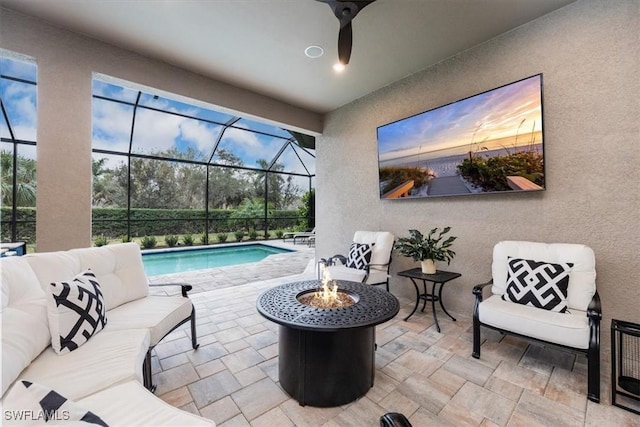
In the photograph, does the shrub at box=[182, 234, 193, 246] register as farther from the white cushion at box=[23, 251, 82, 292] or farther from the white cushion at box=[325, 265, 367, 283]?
the white cushion at box=[23, 251, 82, 292]

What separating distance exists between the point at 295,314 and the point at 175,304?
3.81 ft

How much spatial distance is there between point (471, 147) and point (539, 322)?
1.86 m

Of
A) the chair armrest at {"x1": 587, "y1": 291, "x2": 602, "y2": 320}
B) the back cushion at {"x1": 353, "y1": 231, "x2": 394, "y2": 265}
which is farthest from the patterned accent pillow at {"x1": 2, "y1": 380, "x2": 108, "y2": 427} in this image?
the back cushion at {"x1": 353, "y1": 231, "x2": 394, "y2": 265}

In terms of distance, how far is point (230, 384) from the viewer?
6.44 ft

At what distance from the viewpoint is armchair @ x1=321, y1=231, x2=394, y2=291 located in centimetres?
346

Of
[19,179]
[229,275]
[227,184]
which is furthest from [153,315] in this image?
[227,184]

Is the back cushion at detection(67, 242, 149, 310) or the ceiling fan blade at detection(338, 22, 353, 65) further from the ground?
the ceiling fan blade at detection(338, 22, 353, 65)

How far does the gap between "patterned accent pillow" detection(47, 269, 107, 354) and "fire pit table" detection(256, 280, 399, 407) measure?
3.42ft

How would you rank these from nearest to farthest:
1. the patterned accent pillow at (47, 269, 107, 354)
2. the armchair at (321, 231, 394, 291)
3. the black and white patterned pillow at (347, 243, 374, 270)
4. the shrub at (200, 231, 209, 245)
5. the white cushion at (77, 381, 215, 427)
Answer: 1. the white cushion at (77, 381, 215, 427)
2. the patterned accent pillow at (47, 269, 107, 354)
3. the armchair at (321, 231, 394, 291)
4. the black and white patterned pillow at (347, 243, 374, 270)
5. the shrub at (200, 231, 209, 245)

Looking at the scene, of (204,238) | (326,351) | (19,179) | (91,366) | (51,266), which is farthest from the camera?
(204,238)

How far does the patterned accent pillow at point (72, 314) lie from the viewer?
4.95 feet

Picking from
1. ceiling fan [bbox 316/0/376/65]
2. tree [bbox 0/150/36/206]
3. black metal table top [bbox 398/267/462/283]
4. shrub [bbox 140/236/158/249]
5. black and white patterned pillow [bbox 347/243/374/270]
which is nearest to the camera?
ceiling fan [bbox 316/0/376/65]

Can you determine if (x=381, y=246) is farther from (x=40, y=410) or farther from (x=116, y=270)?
(x=40, y=410)

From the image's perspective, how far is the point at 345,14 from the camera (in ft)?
6.72
